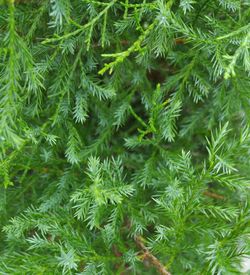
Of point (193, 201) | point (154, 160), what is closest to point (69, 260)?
point (193, 201)

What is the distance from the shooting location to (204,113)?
4.34 ft

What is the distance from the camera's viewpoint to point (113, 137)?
56.5 inches

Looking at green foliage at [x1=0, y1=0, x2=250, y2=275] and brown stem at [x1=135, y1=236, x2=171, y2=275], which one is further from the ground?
green foliage at [x1=0, y1=0, x2=250, y2=275]

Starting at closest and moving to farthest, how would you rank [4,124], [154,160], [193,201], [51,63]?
[4,124] < [193,201] < [51,63] < [154,160]

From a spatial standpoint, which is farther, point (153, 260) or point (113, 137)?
point (113, 137)

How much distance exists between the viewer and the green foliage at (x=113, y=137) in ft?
2.93

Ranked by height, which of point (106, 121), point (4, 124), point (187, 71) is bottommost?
point (106, 121)

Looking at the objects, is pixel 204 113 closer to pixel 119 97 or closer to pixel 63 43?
pixel 119 97

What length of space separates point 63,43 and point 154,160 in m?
0.45

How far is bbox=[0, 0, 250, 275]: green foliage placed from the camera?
893 mm

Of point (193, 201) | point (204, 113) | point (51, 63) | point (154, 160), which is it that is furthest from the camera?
point (204, 113)

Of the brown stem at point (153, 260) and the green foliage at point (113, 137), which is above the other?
the green foliage at point (113, 137)

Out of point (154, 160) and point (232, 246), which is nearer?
point (232, 246)

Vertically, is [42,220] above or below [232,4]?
below
